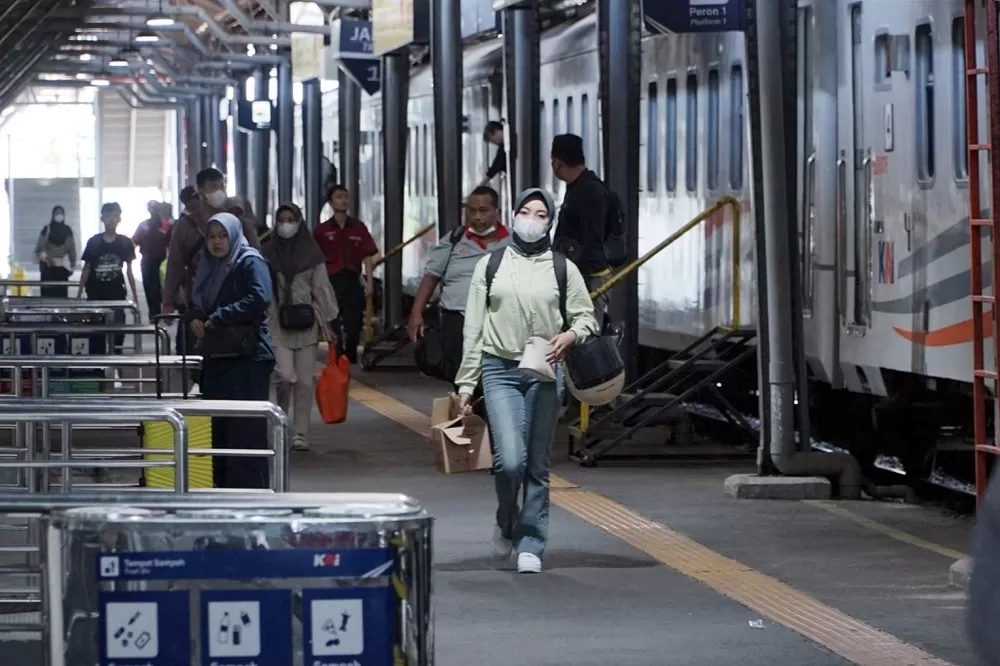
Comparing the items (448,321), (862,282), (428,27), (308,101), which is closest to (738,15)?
(862,282)

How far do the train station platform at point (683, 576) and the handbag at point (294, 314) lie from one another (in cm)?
100

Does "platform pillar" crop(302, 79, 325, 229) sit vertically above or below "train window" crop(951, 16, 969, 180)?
above

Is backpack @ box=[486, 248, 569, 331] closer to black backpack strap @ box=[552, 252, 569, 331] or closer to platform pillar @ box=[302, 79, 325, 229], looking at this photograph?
black backpack strap @ box=[552, 252, 569, 331]

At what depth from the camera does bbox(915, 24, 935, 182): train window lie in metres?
12.7

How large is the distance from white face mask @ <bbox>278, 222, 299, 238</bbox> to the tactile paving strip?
3361mm

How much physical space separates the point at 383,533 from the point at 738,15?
35.4ft

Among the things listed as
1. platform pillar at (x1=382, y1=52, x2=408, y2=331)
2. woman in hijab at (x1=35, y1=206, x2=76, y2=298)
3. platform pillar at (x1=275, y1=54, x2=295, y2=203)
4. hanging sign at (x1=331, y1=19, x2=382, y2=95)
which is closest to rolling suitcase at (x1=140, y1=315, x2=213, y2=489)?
platform pillar at (x1=382, y1=52, x2=408, y2=331)

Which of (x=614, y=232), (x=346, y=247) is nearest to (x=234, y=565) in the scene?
(x=614, y=232)

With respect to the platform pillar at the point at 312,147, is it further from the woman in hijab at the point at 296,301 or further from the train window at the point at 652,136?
the woman in hijab at the point at 296,301

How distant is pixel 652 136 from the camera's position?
782 inches

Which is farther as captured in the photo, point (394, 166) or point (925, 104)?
point (394, 166)

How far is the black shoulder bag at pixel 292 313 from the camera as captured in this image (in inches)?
607

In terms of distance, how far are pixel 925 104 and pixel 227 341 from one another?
400 centimetres

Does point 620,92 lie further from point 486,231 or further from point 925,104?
point 486,231
